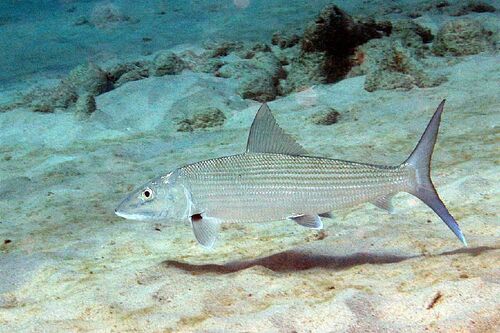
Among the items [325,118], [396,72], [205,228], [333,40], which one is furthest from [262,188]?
[333,40]

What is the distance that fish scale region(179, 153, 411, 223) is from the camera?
3373mm

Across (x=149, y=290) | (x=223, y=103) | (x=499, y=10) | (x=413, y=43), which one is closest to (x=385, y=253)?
(x=149, y=290)

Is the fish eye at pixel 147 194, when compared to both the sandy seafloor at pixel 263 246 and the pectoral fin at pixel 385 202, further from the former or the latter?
the pectoral fin at pixel 385 202

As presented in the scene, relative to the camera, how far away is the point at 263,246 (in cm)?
419

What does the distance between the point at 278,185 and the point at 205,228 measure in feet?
2.08

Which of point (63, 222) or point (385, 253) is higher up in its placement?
point (385, 253)

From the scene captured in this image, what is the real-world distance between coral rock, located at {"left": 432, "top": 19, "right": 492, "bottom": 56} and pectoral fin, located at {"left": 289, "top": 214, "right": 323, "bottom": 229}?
26.7ft

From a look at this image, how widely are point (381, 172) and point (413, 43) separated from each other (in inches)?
333

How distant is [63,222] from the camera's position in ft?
16.5

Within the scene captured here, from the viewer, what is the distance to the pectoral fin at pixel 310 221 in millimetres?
3424

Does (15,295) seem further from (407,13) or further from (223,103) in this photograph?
(407,13)

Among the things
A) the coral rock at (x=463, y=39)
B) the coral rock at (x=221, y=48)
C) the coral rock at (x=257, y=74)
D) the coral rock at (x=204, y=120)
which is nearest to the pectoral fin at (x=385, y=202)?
the coral rock at (x=204, y=120)

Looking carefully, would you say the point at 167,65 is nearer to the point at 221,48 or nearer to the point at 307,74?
the point at 221,48

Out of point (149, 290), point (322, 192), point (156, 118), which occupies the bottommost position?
point (156, 118)
